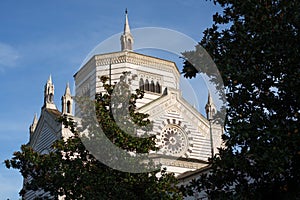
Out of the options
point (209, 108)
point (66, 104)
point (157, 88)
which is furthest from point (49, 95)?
point (209, 108)

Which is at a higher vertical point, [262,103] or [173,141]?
[173,141]

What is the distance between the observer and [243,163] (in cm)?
944

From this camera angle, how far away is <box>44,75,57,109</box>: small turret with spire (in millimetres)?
30188

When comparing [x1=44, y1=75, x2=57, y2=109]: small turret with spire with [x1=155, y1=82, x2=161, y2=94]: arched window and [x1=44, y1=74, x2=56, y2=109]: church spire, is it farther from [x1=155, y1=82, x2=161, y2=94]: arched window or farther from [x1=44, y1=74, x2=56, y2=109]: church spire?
[x1=155, y1=82, x2=161, y2=94]: arched window

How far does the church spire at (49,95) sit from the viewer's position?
3019cm

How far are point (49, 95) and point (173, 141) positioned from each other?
349 inches

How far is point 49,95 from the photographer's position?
101 feet

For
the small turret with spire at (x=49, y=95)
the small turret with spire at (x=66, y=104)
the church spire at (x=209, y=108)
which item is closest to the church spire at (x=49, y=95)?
the small turret with spire at (x=49, y=95)

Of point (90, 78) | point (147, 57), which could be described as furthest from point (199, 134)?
point (90, 78)

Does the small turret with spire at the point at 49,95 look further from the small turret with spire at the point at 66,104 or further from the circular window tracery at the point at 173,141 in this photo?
the circular window tracery at the point at 173,141

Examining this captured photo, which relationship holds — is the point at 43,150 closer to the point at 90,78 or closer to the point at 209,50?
the point at 90,78

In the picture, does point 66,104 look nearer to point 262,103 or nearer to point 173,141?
point 173,141

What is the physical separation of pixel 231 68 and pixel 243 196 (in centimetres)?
272

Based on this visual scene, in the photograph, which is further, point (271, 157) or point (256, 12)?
point (256, 12)
